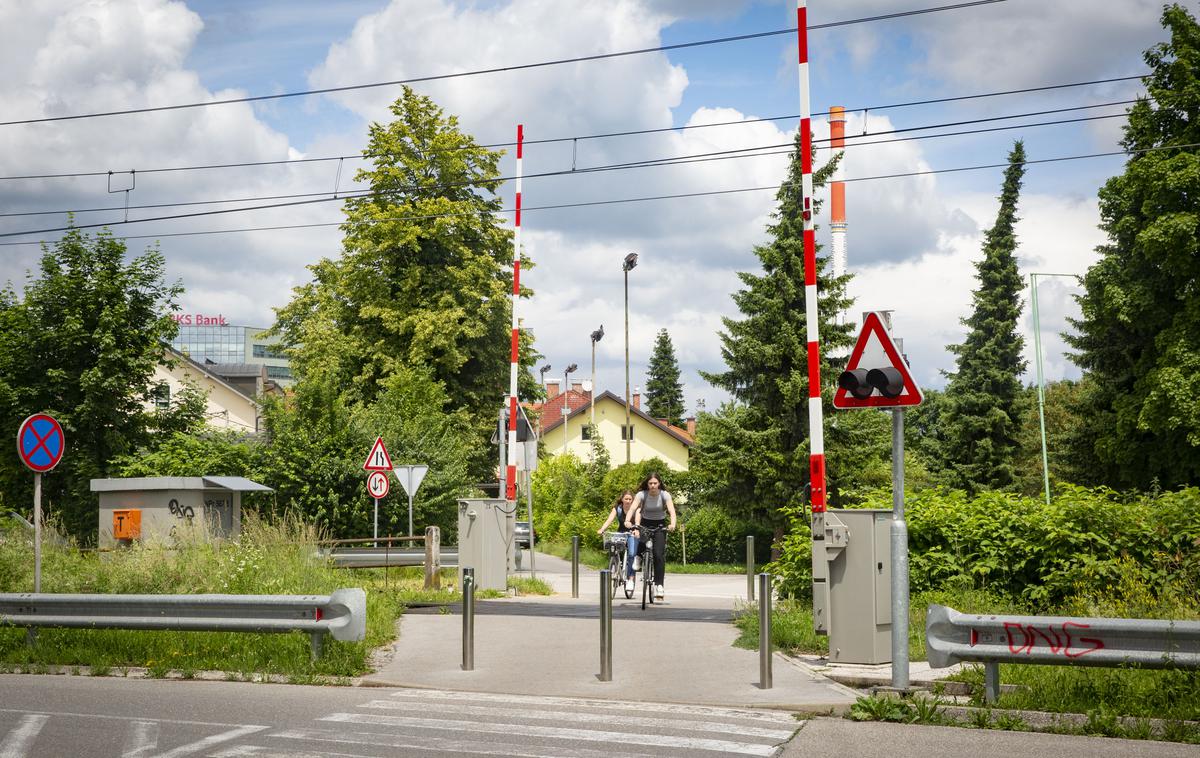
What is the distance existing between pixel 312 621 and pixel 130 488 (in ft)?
38.8

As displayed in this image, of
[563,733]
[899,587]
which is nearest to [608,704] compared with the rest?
[563,733]

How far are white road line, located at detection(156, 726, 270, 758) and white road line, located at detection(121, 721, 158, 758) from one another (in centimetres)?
16

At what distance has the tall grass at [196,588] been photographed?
1069 cm

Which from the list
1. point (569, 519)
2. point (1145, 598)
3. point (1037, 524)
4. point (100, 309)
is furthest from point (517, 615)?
point (569, 519)

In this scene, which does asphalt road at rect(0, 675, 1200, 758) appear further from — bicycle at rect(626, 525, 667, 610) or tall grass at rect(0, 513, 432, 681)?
bicycle at rect(626, 525, 667, 610)

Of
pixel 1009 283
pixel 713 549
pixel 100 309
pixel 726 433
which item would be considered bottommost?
pixel 713 549

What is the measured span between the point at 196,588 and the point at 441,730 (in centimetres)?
632

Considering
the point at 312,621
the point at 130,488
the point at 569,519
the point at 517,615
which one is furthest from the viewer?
the point at 569,519

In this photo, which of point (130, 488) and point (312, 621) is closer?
point (312, 621)

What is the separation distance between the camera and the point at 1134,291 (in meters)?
33.8

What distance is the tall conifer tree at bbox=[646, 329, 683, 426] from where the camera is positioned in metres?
105

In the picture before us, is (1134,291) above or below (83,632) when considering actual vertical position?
above

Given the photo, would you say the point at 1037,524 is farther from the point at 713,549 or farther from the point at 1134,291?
the point at 713,549

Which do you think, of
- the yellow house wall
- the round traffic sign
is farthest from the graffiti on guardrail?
the yellow house wall
